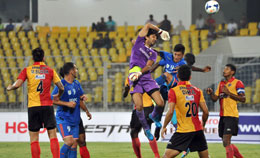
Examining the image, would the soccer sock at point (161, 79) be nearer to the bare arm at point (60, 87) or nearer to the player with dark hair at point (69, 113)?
→ the player with dark hair at point (69, 113)

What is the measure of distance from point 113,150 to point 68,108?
481 cm

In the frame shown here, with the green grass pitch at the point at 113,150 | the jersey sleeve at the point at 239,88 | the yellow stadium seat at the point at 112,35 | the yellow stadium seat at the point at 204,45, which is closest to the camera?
the jersey sleeve at the point at 239,88

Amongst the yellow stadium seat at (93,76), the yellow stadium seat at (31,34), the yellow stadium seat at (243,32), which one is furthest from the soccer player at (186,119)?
the yellow stadium seat at (31,34)

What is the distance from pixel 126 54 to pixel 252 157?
12.1 metres

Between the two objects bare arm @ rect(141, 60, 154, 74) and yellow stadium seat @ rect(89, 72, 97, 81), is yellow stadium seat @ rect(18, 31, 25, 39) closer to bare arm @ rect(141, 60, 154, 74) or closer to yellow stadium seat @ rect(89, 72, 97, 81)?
yellow stadium seat @ rect(89, 72, 97, 81)

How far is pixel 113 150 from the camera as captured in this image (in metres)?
13.8

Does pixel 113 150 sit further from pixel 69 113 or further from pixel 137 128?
pixel 69 113

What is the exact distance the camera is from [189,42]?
23406 mm

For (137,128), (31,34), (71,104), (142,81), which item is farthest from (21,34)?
(71,104)

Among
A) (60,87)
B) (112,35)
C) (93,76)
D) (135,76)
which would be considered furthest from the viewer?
(112,35)

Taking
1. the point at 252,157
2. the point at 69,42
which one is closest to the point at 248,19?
the point at 69,42

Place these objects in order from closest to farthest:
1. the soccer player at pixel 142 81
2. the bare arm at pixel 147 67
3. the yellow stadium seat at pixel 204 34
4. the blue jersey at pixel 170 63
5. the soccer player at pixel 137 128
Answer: the bare arm at pixel 147 67
the soccer player at pixel 142 81
the soccer player at pixel 137 128
the blue jersey at pixel 170 63
the yellow stadium seat at pixel 204 34

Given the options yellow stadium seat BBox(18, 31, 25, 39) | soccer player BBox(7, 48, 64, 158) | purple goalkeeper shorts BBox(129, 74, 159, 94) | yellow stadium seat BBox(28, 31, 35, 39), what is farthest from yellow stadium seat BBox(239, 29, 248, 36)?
soccer player BBox(7, 48, 64, 158)

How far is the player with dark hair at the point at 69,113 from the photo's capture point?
9.13 meters
